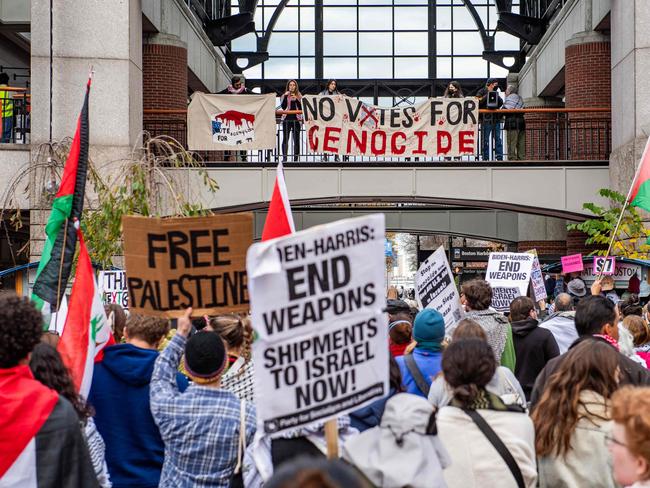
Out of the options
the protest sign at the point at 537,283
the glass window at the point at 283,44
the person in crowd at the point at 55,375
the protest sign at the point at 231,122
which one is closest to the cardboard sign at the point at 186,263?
the person in crowd at the point at 55,375

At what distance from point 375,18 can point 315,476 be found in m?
36.5

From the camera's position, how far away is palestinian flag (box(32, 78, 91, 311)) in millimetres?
6570

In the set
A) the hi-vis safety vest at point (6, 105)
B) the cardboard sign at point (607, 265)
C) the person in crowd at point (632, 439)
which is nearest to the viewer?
the person in crowd at point (632, 439)

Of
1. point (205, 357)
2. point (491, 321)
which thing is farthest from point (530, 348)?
point (205, 357)

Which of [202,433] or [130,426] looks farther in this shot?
[130,426]

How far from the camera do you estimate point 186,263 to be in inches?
240

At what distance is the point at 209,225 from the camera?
6129 millimetres

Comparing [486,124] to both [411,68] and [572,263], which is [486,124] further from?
[411,68]

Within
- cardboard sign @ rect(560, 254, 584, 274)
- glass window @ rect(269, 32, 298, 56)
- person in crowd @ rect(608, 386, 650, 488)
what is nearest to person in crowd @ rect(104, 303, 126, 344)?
person in crowd @ rect(608, 386, 650, 488)

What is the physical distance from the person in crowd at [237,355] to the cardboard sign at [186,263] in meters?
0.37

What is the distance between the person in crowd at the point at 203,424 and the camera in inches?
205

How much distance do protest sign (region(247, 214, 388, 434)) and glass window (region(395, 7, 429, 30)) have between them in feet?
112

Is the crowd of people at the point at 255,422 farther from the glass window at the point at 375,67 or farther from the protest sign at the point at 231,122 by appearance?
the glass window at the point at 375,67

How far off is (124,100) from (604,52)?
11007mm
